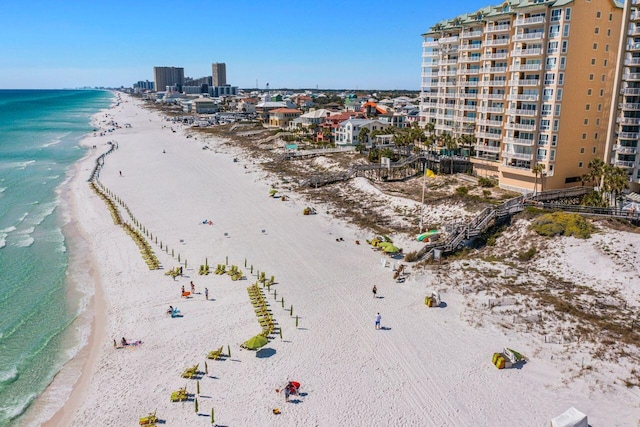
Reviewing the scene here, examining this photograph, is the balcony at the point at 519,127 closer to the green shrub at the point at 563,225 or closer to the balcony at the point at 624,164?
the balcony at the point at 624,164

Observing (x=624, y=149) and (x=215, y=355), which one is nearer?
(x=215, y=355)

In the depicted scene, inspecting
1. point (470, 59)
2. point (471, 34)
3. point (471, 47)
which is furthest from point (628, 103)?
point (471, 34)

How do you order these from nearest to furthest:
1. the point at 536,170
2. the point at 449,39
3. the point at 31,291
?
the point at 31,291, the point at 536,170, the point at 449,39

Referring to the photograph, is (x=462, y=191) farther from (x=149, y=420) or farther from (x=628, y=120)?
(x=149, y=420)

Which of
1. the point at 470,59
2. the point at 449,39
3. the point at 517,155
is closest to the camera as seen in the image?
the point at 517,155

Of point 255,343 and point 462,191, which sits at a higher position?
point 462,191

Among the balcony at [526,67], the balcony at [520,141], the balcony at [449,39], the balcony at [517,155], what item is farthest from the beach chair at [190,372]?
the balcony at [449,39]

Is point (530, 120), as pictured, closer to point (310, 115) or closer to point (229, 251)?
point (229, 251)

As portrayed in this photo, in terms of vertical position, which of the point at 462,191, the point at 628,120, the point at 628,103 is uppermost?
the point at 628,103
